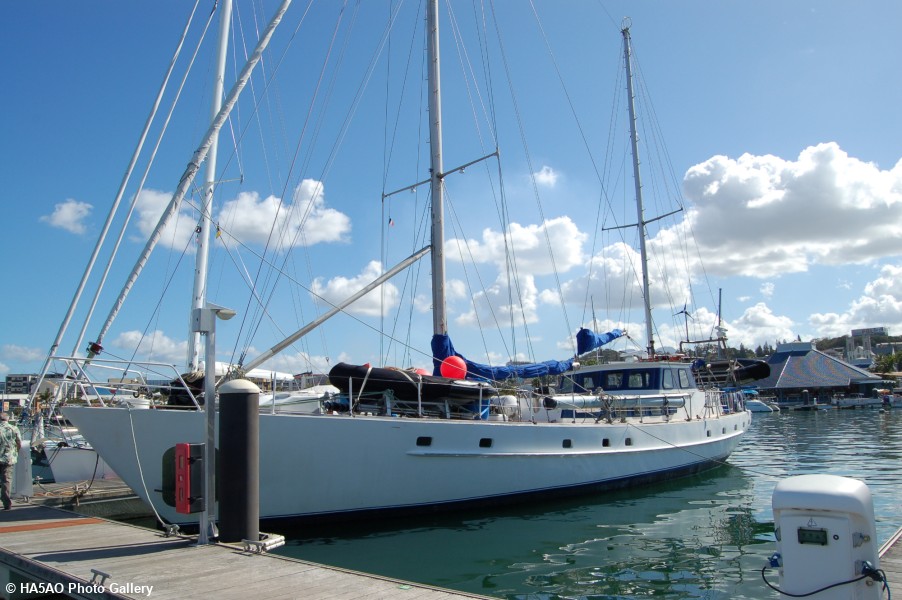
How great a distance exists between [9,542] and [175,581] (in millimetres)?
3279

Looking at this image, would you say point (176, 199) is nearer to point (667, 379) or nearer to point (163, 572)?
point (163, 572)

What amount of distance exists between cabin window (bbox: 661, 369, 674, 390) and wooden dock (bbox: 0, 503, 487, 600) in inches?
569

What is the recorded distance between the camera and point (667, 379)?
62.0 ft

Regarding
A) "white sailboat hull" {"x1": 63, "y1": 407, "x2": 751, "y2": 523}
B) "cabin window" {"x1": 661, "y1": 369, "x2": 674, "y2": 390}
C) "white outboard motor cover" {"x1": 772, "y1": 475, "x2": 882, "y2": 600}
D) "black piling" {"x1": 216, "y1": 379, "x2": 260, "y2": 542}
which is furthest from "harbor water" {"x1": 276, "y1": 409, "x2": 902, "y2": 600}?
"white outboard motor cover" {"x1": 772, "y1": 475, "x2": 882, "y2": 600}

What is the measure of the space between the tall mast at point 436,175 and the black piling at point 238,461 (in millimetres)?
8061

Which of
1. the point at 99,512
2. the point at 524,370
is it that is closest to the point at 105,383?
the point at 99,512

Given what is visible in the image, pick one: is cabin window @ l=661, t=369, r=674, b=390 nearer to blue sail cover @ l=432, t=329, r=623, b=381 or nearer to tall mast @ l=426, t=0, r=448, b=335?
blue sail cover @ l=432, t=329, r=623, b=381

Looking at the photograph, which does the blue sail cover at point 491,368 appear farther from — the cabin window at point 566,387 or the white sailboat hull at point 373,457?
the cabin window at point 566,387

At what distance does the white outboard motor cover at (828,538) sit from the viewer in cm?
428

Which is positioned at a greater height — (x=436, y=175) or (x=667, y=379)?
(x=436, y=175)

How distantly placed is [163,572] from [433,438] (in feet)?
20.3

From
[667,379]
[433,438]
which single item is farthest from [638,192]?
[433,438]

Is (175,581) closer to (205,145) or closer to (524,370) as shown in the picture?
(205,145)

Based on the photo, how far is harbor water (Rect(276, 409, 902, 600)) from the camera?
8409mm
